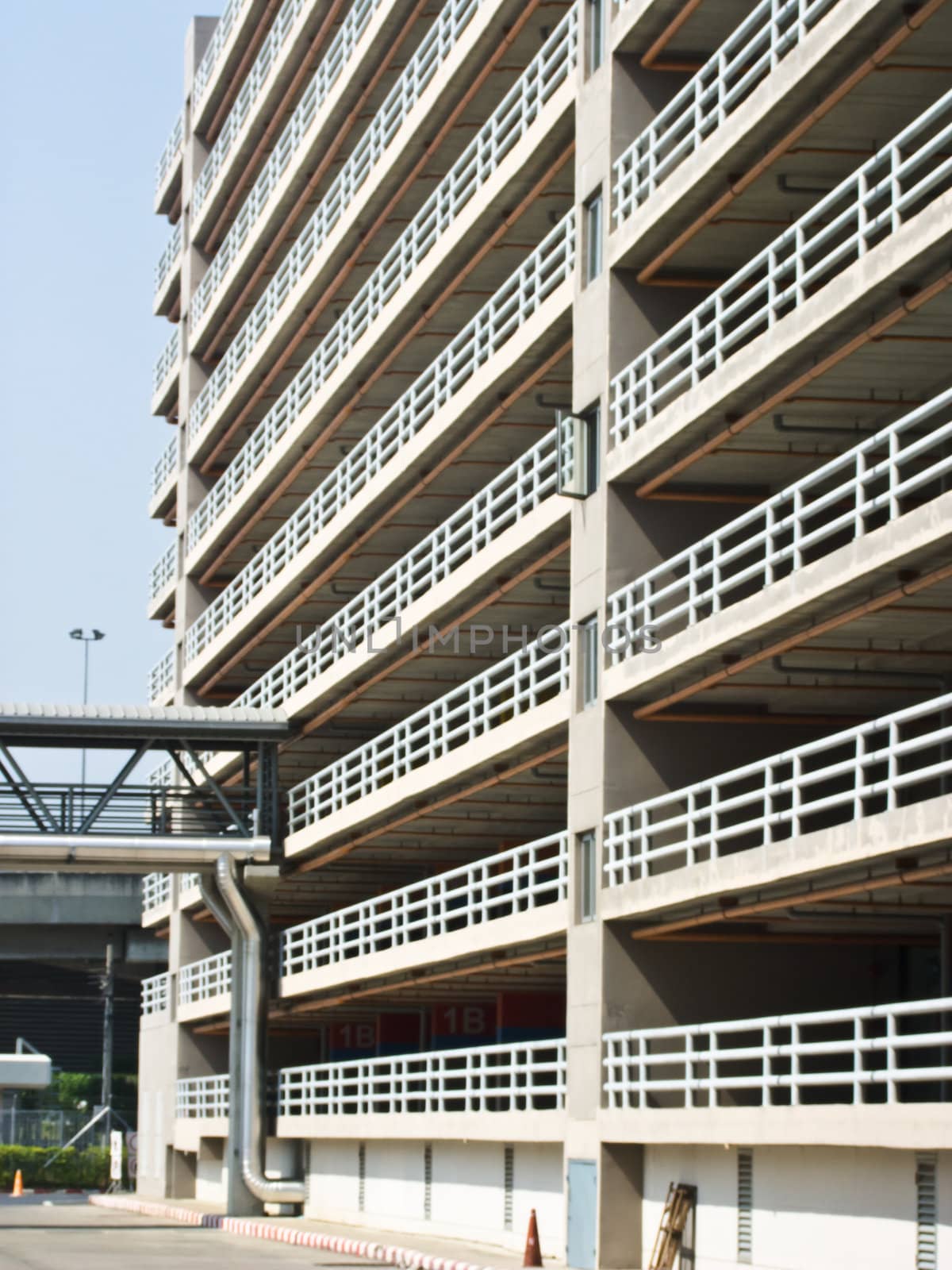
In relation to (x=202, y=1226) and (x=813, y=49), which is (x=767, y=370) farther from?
(x=202, y=1226)

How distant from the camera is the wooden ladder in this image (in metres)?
28.5

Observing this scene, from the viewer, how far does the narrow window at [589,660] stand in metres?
33.6

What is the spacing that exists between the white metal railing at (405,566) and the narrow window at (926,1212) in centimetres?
1439

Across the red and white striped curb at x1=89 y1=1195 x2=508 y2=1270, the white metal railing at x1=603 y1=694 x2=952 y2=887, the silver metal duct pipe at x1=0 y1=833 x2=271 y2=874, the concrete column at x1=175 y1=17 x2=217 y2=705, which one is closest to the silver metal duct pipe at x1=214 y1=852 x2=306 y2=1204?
the silver metal duct pipe at x1=0 y1=833 x2=271 y2=874

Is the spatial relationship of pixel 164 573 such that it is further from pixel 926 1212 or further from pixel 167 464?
Answer: pixel 926 1212

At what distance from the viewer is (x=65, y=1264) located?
31.4m

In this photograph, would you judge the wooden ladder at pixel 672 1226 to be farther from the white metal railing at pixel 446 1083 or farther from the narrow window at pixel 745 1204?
the white metal railing at pixel 446 1083

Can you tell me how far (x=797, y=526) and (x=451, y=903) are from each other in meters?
24.8

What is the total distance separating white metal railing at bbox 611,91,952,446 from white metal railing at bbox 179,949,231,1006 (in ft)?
82.8

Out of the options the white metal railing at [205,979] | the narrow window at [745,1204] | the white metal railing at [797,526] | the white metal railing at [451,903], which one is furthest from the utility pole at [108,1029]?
the narrow window at [745,1204]

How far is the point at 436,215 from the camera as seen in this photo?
42.6 metres

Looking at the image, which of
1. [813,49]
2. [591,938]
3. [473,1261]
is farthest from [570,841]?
[813,49]

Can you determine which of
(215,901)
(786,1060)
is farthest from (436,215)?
(786,1060)

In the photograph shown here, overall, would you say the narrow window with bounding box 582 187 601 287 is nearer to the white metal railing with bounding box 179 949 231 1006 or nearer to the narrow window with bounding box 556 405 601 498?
the narrow window with bounding box 556 405 601 498
